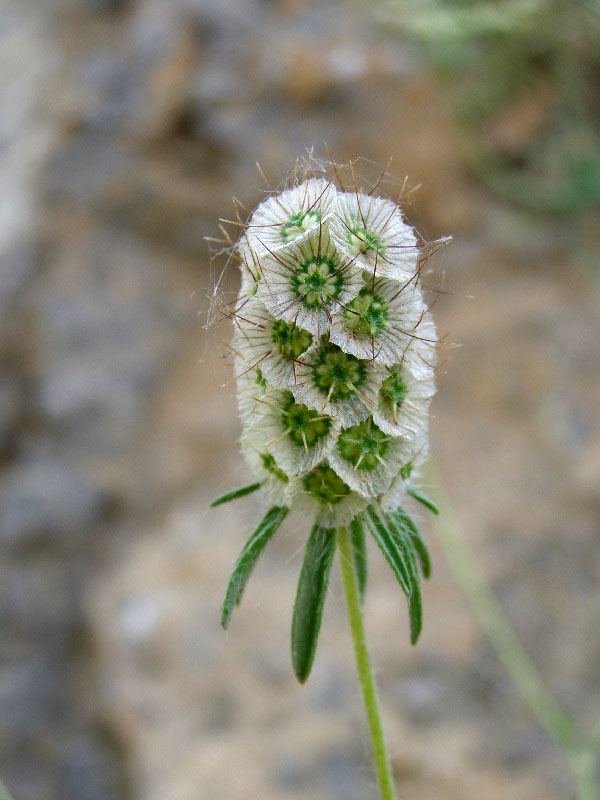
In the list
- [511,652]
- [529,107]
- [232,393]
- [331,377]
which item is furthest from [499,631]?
[529,107]

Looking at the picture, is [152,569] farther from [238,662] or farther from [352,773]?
[352,773]

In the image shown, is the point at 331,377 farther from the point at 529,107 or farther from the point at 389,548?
the point at 529,107

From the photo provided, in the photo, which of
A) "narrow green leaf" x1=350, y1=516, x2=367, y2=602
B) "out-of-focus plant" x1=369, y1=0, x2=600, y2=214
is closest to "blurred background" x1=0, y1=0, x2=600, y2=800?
"out-of-focus plant" x1=369, y1=0, x2=600, y2=214

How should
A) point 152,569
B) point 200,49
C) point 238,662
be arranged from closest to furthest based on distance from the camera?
point 238,662 → point 152,569 → point 200,49

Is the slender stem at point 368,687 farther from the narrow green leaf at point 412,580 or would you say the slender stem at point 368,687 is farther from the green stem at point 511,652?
the green stem at point 511,652

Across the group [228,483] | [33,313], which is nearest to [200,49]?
[33,313]

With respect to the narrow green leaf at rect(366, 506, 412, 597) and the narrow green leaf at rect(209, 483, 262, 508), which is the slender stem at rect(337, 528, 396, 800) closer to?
the narrow green leaf at rect(366, 506, 412, 597)

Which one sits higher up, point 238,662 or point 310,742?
point 238,662
